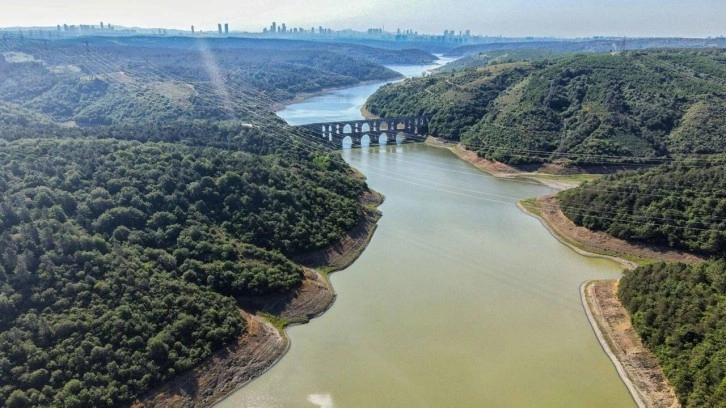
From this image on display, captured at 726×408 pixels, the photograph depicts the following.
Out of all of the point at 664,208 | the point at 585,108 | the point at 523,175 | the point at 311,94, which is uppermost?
the point at 585,108

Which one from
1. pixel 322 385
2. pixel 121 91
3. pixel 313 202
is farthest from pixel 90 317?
pixel 121 91

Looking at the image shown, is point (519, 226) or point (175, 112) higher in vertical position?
point (175, 112)

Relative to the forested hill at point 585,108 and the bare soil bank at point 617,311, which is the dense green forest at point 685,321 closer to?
the bare soil bank at point 617,311

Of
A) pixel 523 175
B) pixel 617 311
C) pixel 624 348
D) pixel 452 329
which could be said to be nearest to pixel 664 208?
pixel 617 311

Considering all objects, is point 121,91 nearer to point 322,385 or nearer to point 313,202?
point 313,202

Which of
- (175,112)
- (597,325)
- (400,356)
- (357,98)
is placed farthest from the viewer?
(357,98)

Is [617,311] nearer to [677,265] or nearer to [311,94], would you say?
[677,265]
